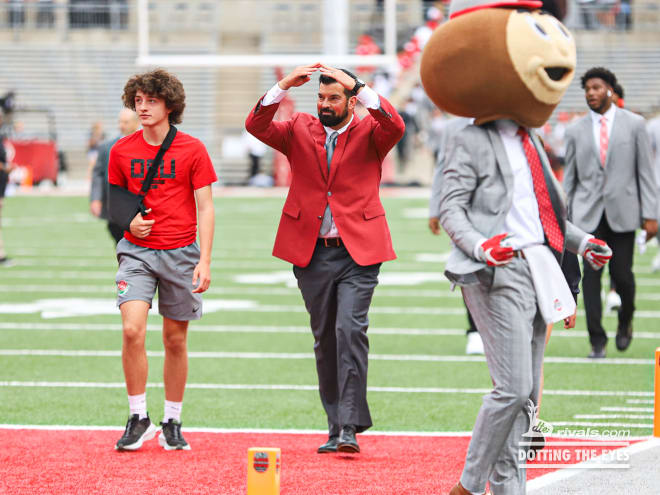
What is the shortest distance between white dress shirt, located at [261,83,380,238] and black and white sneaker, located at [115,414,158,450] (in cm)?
141

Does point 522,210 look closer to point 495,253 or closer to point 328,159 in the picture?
point 495,253

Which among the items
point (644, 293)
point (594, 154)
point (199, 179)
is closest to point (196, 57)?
point (644, 293)

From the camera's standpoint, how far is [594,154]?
969 centimetres

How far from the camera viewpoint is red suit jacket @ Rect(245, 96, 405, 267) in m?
6.86

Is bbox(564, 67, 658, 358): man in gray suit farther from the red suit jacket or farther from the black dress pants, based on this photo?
the red suit jacket

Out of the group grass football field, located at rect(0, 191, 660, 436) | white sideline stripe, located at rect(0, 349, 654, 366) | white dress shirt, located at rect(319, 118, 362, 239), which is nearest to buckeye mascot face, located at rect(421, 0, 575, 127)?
white dress shirt, located at rect(319, 118, 362, 239)

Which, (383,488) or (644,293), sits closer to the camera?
(383,488)

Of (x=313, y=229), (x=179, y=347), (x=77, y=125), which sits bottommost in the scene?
(x=77, y=125)

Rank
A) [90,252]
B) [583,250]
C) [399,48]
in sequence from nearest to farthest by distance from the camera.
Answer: [583,250]
[90,252]
[399,48]

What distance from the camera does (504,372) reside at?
519cm

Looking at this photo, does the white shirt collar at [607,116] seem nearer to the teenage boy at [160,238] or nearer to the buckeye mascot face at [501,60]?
the teenage boy at [160,238]

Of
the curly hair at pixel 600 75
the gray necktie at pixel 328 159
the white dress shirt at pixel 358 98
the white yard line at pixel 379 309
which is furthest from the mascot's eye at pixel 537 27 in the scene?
the white yard line at pixel 379 309

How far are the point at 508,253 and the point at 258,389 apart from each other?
164 inches

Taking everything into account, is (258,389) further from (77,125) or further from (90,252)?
(77,125)
